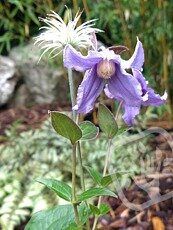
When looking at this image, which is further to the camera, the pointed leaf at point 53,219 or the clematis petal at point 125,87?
the pointed leaf at point 53,219

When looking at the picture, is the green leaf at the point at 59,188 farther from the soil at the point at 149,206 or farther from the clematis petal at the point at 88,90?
the soil at the point at 149,206

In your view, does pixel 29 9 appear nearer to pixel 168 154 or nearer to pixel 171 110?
pixel 171 110

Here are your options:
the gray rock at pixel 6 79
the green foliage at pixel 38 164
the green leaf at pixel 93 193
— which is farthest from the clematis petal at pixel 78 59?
the gray rock at pixel 6 79

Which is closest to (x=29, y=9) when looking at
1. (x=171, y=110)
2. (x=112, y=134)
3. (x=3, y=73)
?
(x=3, y=73)

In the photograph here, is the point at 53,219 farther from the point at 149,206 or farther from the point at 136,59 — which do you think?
the point at 149,206

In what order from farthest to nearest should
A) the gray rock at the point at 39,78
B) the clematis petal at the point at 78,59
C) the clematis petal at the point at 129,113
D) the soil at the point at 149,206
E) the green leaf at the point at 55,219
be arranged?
the gray rock at the point at 39,78 < the soil at the point at 149,206 < the green leaf at the point at 55,219 < the clematis petal at the point at 129,113 < the clematis petal at the point at 78,59

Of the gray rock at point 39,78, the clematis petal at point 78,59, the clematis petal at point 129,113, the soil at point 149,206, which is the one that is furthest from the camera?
the gray rock at point 39,78

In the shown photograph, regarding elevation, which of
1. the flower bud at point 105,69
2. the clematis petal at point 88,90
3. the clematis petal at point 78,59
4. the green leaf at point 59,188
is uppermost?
the clematis petal at point 78,59
